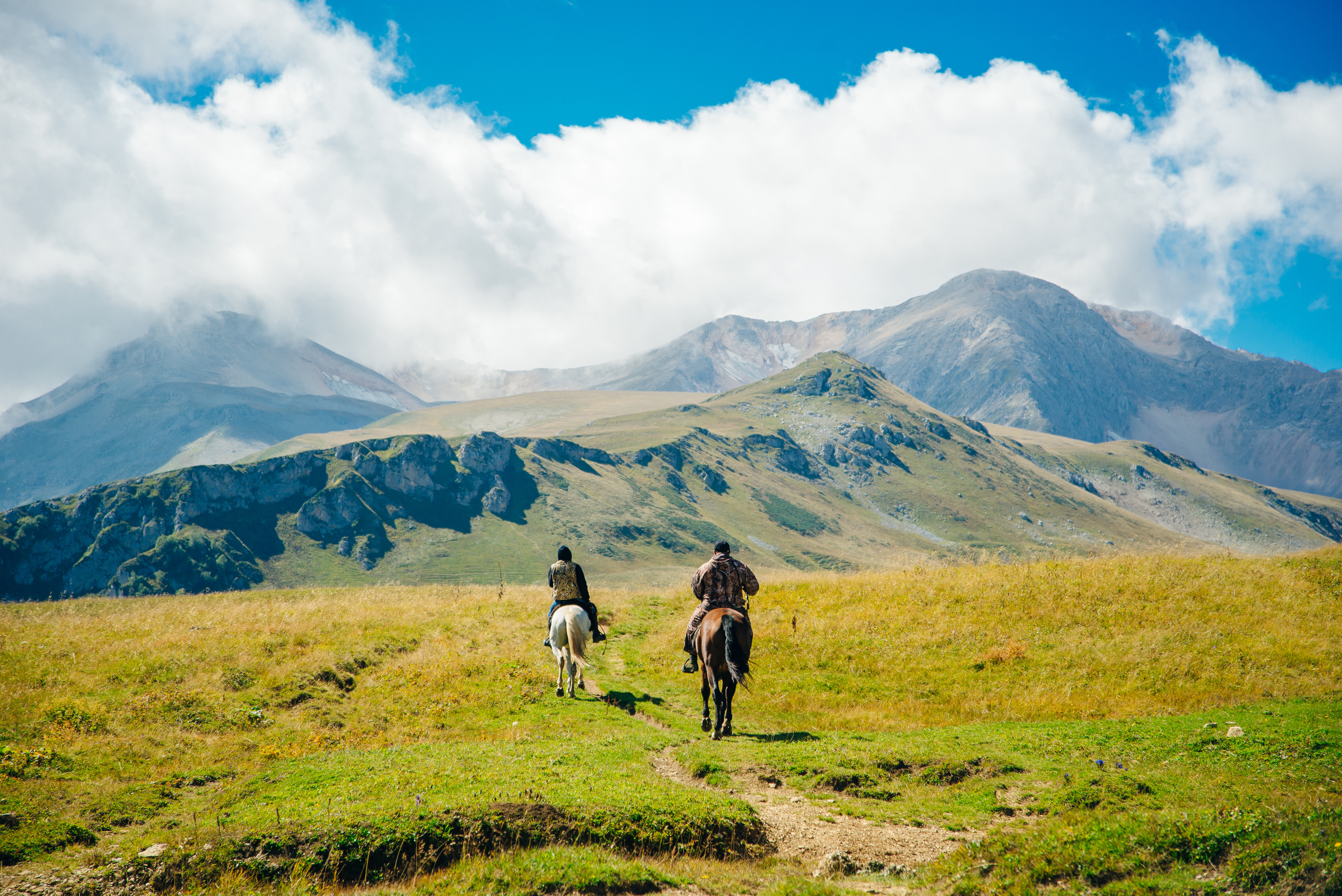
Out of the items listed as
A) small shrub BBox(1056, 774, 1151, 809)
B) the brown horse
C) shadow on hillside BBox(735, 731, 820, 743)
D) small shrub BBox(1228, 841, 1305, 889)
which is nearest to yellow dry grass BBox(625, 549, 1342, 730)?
shadow on hillside BBox(735, 731, 820, 743)

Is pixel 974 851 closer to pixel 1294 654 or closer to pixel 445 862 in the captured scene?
pixel 445 862

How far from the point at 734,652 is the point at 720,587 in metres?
2.79

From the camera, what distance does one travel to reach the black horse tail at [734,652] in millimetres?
18469

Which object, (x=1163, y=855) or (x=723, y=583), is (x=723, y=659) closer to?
(x=723, y=583)

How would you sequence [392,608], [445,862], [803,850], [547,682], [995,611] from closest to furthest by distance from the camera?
[445,862] < [803,850] < [547,682] < [995,611] < [392,608]

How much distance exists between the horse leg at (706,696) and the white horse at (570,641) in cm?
409

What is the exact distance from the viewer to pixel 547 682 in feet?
73.5

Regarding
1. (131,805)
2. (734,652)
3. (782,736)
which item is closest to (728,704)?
(734,652)

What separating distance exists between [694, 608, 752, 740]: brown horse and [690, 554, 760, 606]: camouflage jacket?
1.27m

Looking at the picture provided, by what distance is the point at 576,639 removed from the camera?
22.0m

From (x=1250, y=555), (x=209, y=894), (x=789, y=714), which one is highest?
(x=1250, y=555)

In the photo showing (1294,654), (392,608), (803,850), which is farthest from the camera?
(392,608)

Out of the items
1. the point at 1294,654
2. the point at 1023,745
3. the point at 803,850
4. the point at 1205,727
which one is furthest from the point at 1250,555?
the point at 803,850

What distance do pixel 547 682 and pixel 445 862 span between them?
11.8 meters
